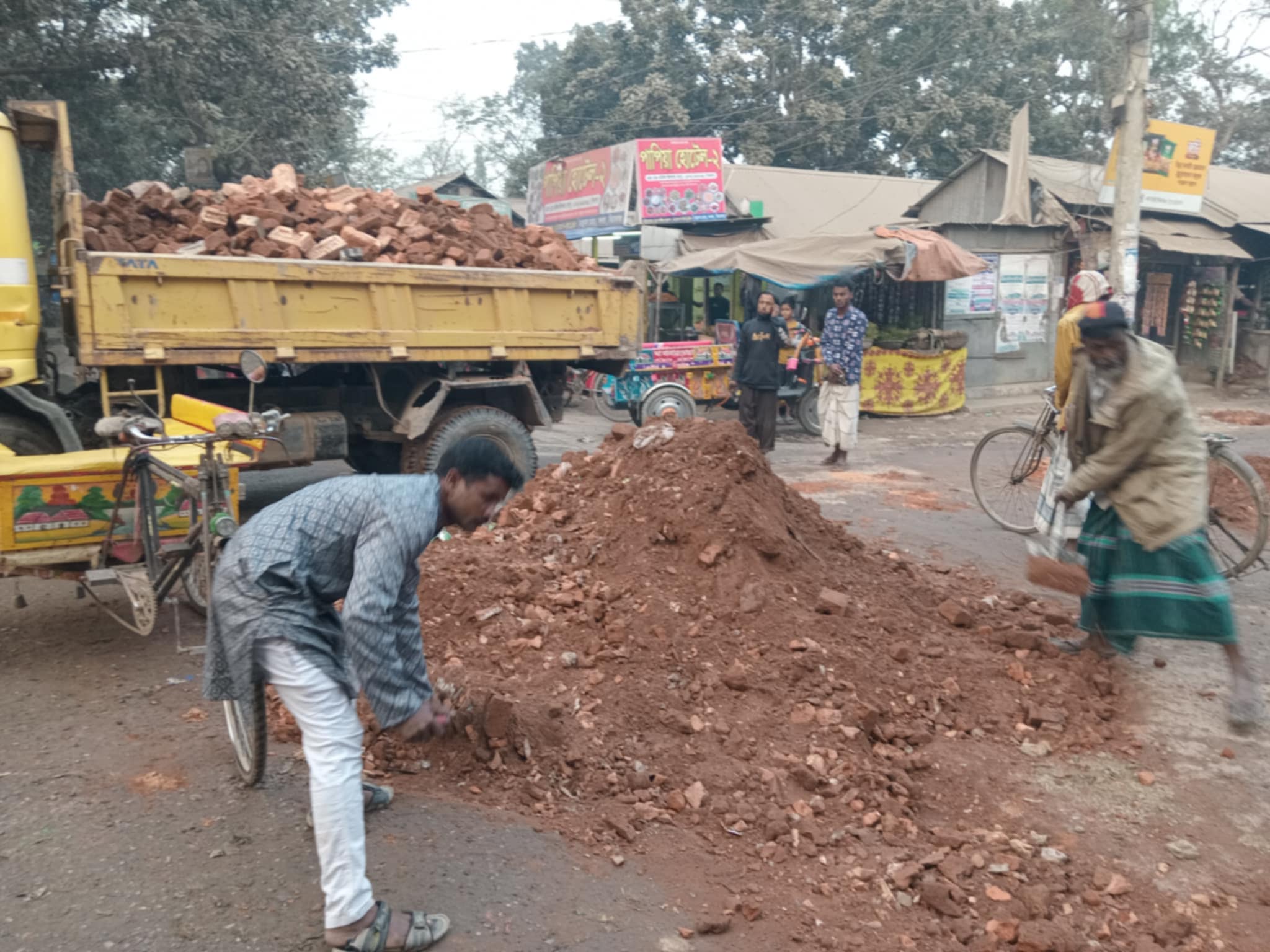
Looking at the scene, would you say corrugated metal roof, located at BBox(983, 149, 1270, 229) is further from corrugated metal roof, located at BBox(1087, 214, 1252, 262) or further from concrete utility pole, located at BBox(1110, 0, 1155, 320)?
concrete utility pole, located at BBox(1110, 0, 1155, 320)

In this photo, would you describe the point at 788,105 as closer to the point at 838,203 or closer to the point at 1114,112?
the point at 838,203

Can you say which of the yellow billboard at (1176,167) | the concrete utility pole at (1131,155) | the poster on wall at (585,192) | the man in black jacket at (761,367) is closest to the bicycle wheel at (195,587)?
the man in black jacket at (761,367)

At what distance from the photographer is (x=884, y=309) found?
16.0m

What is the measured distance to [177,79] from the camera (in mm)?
13734

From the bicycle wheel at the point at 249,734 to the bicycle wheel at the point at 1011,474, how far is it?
17.7ft

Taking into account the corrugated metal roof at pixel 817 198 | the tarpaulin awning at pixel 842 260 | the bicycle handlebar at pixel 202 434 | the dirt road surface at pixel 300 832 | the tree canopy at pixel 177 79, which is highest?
the tree canopy at pixel 177 79

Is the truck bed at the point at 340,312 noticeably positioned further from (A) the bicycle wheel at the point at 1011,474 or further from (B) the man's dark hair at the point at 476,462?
(B) the man's dark hair at the point at 476,462

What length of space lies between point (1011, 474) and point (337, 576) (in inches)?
230

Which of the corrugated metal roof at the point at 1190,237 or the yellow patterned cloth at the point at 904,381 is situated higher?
the corrugated metal roof at the point at 1190,237

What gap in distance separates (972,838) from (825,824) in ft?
1.53

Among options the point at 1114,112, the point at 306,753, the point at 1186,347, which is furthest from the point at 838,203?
the point at 306,753

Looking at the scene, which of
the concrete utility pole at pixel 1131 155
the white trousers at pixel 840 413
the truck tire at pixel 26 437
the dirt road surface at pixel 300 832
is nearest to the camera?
the dirt road surface at pixel 300 832

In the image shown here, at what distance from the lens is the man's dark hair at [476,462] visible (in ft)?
8.30

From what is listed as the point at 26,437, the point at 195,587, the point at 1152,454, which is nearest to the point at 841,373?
the point at 1152,454
